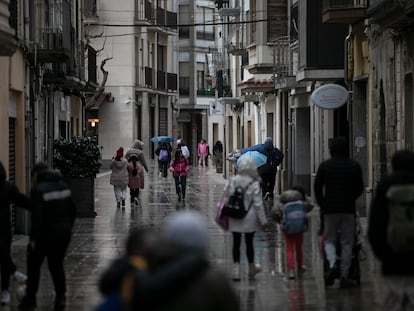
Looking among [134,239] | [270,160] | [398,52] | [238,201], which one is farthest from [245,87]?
[134,239]

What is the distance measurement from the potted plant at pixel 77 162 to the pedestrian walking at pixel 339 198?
39.1 feet

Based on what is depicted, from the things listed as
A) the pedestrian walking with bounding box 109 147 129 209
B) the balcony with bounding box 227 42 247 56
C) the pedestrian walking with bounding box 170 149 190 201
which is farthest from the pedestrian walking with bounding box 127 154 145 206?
the balcony with bounding box 227 42 247 56

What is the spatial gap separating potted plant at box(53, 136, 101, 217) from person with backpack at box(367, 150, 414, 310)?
614 inches

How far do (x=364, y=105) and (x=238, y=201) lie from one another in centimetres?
1189

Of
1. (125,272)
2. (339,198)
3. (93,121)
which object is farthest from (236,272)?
(93,121)

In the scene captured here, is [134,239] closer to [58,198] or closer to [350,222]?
[58,198]

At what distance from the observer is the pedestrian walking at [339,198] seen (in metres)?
13.4

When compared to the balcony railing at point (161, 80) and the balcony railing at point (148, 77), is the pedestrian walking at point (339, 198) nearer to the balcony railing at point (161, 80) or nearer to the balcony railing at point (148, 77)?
the balcony railing at point (148, 77)

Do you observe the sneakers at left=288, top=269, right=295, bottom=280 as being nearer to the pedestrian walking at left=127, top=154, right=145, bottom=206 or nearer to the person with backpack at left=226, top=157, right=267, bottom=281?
the person with backpack at left=226, top=157, right=267, bottom=281

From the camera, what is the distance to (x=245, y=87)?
129ft

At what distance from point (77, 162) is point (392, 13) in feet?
27.3

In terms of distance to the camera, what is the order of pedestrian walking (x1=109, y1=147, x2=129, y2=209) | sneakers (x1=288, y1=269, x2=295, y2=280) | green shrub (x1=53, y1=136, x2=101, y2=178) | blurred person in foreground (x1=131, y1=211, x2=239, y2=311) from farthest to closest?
pedestrian walking (x1=109, y1=147, x2=129, y2=209) → green shrub (x1=53, y1=136, x2=101, y2=178) → sneakers (x1=288, y1=269, x2=295, y2=280) → blurred person in foreground (x1=131, y1=211, x2=239, y2=311)

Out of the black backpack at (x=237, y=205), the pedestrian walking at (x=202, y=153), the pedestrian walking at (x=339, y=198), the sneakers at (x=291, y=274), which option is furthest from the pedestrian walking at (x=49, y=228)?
the pedestrian walking at (x=202, y=153)

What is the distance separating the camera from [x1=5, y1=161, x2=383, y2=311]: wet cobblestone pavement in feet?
41.8
